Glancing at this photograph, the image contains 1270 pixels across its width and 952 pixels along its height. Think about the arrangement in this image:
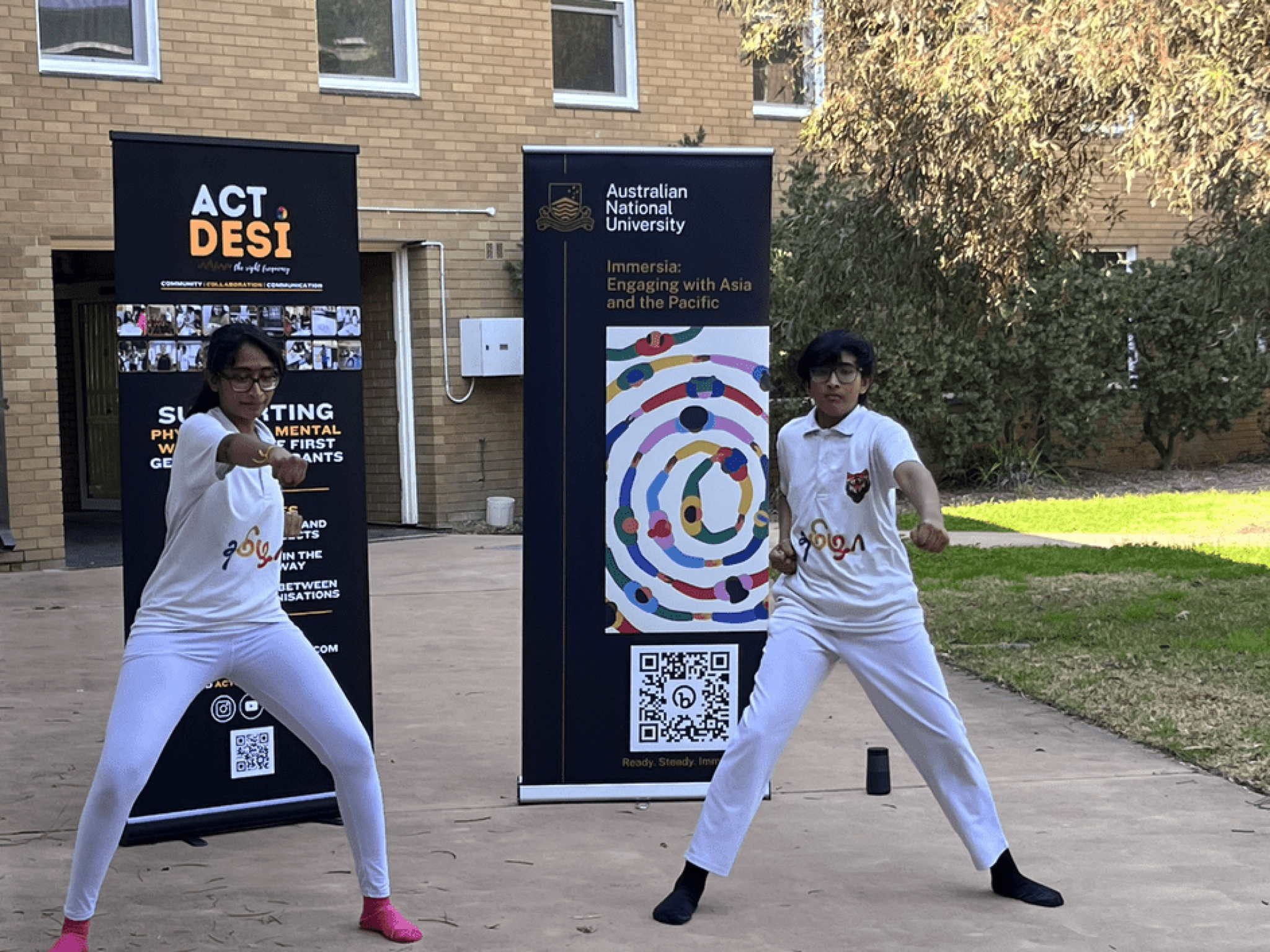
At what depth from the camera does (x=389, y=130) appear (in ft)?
53.2

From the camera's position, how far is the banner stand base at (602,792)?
6.57 metres

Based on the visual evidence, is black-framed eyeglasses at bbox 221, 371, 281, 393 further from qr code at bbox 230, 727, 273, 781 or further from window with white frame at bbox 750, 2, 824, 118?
window with white frame at bbox 750, 2, 824, 118

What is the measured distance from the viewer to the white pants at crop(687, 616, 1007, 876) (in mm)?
5156

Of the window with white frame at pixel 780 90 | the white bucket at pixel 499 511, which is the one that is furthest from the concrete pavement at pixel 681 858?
the window with white frame at pixel 780 90

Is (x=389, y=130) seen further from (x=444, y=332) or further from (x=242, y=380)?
(x=242, y=380)

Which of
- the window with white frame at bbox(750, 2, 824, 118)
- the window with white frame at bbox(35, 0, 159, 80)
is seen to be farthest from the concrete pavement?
the window with white frame at bbox(750, 2, 824, 118)

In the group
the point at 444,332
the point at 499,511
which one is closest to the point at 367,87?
the point at 444,332

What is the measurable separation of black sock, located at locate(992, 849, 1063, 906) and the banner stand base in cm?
144

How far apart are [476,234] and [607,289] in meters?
10.7

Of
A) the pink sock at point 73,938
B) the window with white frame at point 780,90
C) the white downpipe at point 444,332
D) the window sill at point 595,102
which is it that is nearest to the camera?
the pink sock at point 73,938

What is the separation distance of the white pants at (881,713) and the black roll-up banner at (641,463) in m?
1.31

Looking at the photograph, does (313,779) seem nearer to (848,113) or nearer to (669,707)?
(669,707)

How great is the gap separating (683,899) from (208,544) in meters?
1.83

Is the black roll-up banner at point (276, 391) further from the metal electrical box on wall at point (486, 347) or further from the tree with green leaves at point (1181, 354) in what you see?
the tree with green leaves at point (1181, 354)
